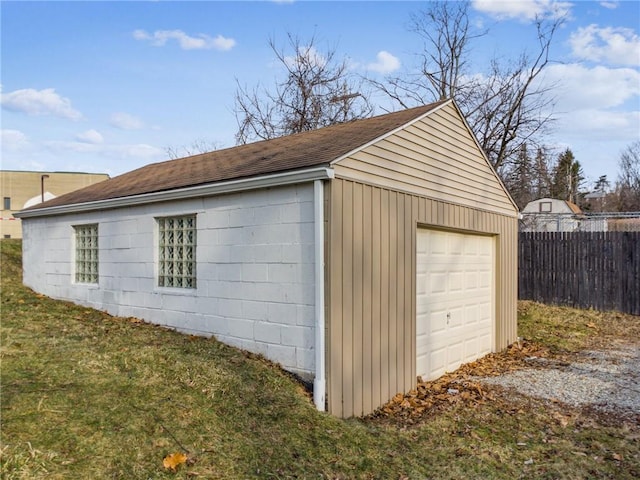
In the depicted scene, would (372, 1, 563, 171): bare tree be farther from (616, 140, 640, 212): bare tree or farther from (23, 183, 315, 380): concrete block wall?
(616, 140, 640, 212): bare tree

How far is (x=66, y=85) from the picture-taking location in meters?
9.91

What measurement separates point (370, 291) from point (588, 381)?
352 centimetres

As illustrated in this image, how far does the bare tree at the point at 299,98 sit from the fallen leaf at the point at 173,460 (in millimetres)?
17631

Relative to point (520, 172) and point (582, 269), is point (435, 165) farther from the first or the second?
point (520, 172)

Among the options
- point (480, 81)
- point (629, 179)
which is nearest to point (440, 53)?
point (480, 81)

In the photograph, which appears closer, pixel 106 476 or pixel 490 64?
pixel 106 476

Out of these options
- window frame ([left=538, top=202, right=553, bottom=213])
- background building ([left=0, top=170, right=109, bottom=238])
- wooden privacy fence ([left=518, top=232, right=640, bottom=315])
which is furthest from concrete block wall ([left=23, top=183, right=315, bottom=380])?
window frame ([left=538, top=202, right=553, bottom=213])

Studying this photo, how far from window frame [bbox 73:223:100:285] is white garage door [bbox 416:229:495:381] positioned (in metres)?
5.51

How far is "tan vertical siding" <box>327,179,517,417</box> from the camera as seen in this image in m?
4.98

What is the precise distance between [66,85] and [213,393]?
26.9 ft

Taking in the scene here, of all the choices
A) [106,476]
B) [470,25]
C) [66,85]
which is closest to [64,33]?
[66,85]

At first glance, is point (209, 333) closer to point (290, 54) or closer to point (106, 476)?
point (106, 476)

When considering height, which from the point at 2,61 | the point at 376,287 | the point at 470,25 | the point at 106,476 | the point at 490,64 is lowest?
the point at 106,476

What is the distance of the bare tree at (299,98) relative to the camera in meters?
20.3
